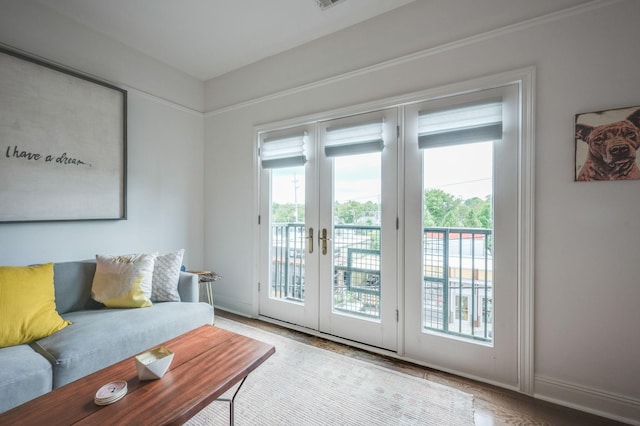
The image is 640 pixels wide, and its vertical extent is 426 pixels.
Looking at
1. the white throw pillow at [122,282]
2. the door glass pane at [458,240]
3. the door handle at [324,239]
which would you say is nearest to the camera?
the door glass pane at [458,240]

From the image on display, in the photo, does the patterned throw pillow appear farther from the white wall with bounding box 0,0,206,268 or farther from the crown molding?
the crown molding

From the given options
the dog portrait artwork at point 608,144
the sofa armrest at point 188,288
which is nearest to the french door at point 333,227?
the sofa armrest at point 188,288

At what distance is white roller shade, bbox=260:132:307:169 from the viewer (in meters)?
2.78

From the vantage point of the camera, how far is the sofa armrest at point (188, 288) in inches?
96.7

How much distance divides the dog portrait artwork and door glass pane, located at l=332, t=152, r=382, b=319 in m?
1.29

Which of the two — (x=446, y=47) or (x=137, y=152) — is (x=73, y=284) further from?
(x=446, y=47)

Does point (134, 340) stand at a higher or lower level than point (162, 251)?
lower

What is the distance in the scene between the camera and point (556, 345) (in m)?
1.77

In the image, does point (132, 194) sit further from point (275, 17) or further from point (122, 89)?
point (275, 17)

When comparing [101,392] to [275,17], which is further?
[275,17]

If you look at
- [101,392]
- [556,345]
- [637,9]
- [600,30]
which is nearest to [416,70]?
[600,30]

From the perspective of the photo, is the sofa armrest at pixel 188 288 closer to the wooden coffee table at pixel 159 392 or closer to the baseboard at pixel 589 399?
the wooden coffee table at pixel 159 392

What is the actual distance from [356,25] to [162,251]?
9.86ft

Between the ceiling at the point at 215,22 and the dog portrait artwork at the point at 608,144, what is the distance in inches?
62.2
